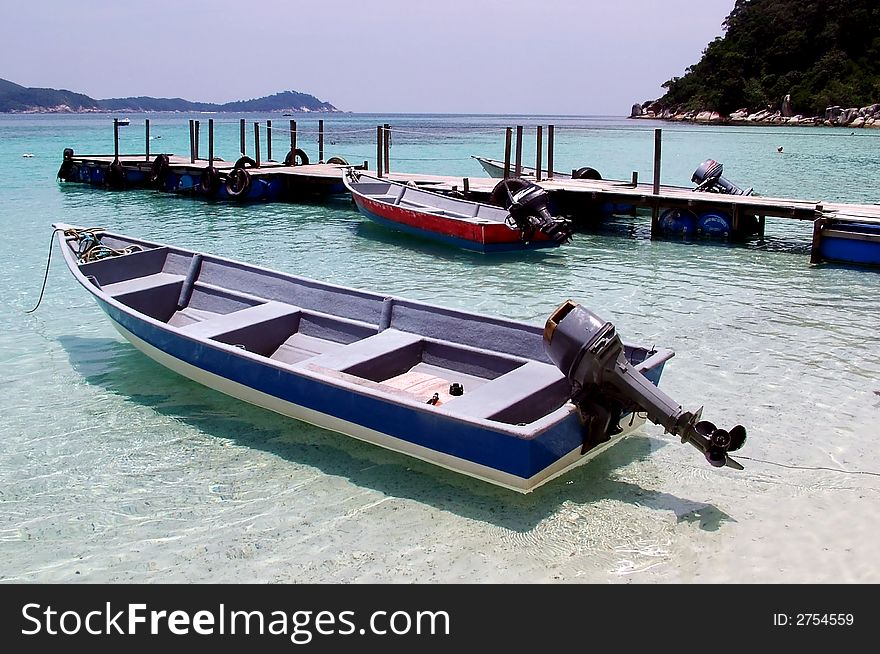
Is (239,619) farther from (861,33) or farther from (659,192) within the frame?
(861,33)

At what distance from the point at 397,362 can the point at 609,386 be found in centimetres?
250

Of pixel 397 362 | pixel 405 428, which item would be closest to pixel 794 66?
pixel 397 362

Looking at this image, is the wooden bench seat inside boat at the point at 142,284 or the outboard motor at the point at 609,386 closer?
the outboard motor at the point at 609,386

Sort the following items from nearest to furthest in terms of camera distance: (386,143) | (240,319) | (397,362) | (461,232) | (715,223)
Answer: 1. (397,362)
2. (240,319)
3. (461,232)
4. (715,223)
5. (386,143)

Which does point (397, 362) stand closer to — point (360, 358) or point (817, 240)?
point (360, 358)

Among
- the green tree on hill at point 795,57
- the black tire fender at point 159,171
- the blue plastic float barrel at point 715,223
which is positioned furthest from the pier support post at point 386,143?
the green tree on hill at point 795,57

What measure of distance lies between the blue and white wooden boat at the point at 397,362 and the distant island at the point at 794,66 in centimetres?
7983

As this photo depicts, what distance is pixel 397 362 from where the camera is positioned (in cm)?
746

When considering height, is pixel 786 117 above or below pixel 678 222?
above

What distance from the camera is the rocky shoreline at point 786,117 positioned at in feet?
249

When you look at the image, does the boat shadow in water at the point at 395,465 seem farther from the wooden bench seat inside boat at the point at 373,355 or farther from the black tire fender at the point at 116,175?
the black tire fender at the point at 116,175

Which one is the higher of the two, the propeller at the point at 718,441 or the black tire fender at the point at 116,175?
the black tire fender at the point at 116,175

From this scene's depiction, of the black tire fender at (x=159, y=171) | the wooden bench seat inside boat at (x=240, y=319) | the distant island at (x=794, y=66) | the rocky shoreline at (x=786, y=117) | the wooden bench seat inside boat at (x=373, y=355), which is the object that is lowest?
the wooden bench seat inside boat at (x=373, y=355)

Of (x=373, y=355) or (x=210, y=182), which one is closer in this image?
(x=373, y=355)
